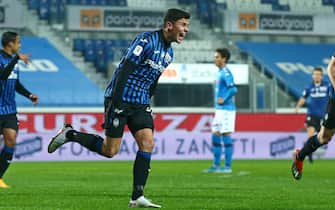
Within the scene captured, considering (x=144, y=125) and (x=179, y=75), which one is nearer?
(x=144, y=125)

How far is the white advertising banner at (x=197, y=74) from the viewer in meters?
31.5

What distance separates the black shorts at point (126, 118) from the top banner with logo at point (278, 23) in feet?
99.0

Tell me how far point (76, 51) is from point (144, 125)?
27.6 m

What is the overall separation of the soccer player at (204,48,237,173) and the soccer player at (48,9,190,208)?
27.9 feet

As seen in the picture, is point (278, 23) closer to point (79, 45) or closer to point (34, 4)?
point (79, 45)

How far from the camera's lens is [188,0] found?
1534 inches

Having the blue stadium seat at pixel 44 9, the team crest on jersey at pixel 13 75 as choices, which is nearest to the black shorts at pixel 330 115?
the team crest on jersey at pixel 13 75

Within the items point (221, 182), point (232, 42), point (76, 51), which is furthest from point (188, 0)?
point (221, 182)

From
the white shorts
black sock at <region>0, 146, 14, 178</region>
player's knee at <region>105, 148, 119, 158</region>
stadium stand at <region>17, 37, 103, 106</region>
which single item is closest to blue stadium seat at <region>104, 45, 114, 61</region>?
stadium stand at <region>17, 37, 103, 106</region>

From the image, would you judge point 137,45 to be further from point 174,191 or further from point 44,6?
point 44,6

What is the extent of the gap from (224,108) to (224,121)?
0.33 meters

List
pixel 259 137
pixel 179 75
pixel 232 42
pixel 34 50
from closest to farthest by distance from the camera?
pixel 259 137, pixel 179 75, pixel 34 50, pixel 232 42

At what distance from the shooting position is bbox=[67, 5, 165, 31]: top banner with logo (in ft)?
122

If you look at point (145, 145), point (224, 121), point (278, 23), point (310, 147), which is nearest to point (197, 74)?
point (278, 23)
